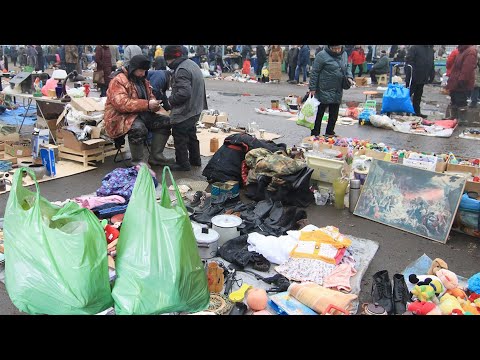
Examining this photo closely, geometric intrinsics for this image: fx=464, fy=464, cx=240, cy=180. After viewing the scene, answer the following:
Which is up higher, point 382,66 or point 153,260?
point 382,66

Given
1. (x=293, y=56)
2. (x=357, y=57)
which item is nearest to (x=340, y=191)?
(x=293, y=56)

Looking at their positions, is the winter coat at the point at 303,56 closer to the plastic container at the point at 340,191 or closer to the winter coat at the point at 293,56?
the winter coat at the point at 293,56

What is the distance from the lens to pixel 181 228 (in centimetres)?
308

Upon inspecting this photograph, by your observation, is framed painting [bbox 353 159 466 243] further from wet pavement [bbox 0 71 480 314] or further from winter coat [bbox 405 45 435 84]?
winter coat [bbox 405 45 435 84]

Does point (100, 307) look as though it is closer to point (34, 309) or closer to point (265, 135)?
point (34, 309)

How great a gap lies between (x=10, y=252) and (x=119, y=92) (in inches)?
141

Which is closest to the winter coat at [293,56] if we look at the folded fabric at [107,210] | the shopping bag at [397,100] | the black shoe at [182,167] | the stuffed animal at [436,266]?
the shopping bag at [397,100]

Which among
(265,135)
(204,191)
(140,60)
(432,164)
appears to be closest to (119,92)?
(140,60)

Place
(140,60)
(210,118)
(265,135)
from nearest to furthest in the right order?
1. (140,60)
2. (265,135)
3. (210,118)

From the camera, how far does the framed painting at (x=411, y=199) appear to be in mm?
4777

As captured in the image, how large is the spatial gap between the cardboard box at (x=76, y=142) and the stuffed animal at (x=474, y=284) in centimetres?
515

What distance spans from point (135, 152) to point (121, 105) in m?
0.72

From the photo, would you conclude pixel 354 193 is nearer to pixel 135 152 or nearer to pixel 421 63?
pixel 135 152

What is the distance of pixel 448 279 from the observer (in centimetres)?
376
